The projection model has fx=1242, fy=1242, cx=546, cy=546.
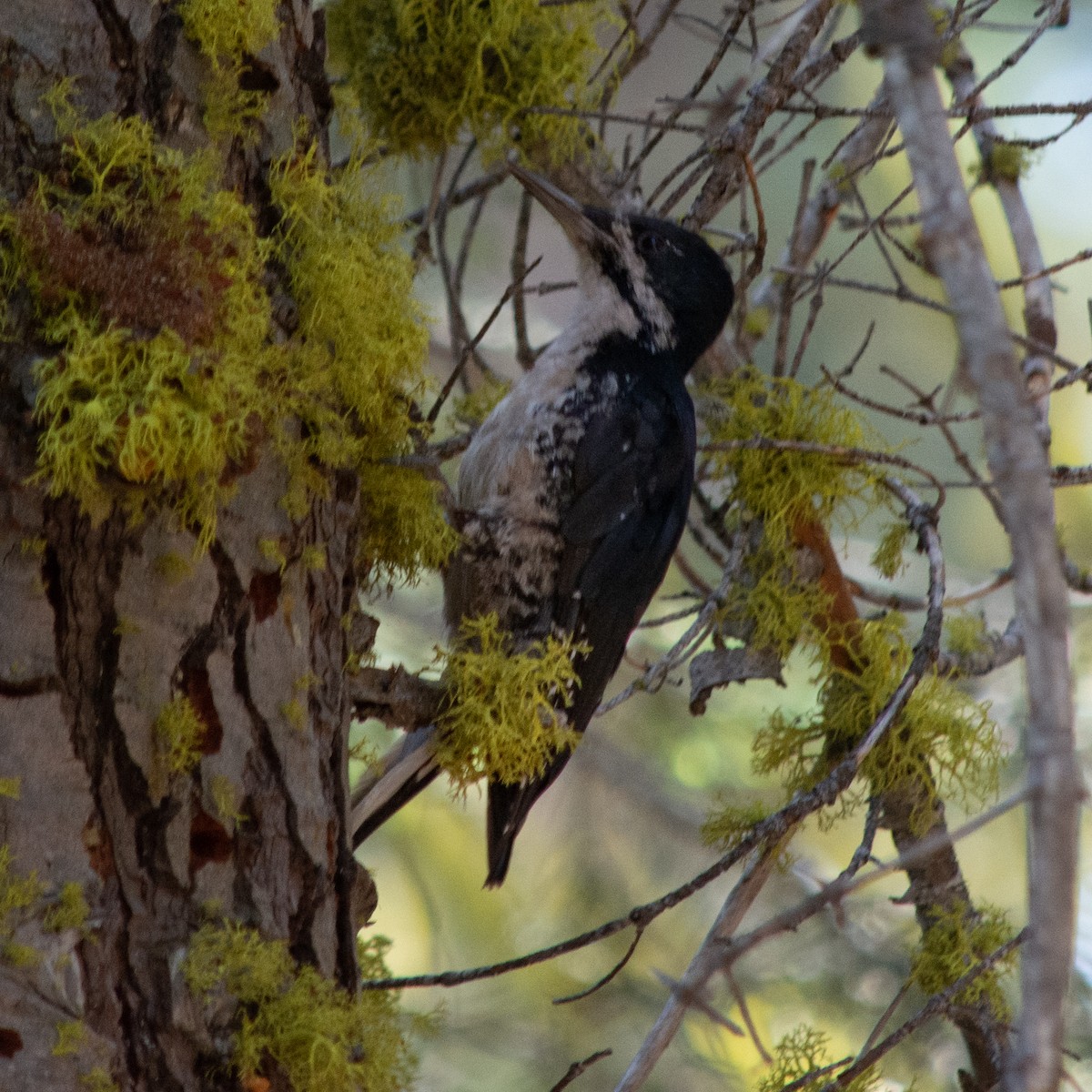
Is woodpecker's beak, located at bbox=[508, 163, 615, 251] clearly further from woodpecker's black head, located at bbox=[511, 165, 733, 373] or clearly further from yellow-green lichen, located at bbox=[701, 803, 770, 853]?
yellow-green lichen, located at bbox=[701, 803, 770, 853]

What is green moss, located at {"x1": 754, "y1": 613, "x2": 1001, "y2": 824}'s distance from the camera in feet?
7.78

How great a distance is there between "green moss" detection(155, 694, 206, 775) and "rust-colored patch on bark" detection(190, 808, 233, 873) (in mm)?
62

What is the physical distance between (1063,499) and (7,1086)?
377 cm

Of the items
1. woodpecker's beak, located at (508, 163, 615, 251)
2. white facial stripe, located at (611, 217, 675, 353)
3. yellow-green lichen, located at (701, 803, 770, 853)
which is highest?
woodpecker's beak, located at (508, 163, 615, 251)

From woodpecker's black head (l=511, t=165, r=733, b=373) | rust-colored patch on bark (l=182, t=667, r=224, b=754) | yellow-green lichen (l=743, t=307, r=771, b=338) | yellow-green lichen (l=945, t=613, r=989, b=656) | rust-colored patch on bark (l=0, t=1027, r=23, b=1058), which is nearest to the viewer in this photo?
rust-colored patch on bark (l=0, t=1027, r=23, b=1058)

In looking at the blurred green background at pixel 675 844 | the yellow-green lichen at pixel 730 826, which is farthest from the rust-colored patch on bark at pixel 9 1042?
the blurred green background at pixel 675 844

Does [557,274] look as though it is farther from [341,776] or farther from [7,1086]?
[7,1086]

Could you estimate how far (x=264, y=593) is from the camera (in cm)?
165

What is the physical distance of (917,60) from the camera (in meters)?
1.03

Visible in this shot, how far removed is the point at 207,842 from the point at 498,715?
1.94ft

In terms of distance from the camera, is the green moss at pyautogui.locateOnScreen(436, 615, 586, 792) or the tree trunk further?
the green moss at pyautogui.locateOnScreen(436, 615, 586, 792)

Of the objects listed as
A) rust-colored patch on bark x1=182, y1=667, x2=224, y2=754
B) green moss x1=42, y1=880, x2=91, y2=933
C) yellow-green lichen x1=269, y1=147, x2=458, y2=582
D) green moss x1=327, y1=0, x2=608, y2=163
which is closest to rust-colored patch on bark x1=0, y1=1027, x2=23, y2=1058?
green moss x1=42, y1=880, x2=91, y2=933

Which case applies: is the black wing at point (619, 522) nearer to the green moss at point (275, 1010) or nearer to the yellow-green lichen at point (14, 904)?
the green moss at point (275, 1010)

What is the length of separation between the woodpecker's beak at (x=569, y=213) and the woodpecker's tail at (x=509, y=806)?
1.12m
